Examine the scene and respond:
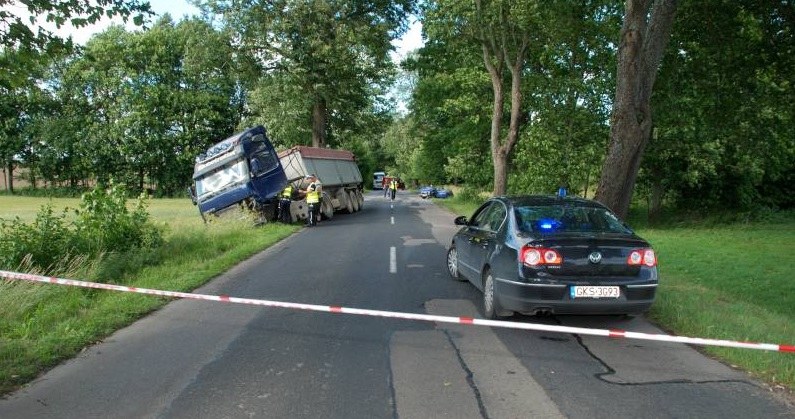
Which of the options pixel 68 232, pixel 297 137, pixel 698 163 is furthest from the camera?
pixel 297 137

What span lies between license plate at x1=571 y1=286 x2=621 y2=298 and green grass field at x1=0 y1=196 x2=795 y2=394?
980mm

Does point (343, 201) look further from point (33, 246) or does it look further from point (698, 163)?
point (33, 246)

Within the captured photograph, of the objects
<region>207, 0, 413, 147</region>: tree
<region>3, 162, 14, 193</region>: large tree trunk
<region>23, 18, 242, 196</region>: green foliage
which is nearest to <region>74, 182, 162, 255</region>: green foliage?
<region>207, 0, 413, 147</region>: tree

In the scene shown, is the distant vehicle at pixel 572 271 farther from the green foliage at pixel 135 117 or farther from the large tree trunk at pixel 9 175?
the large tree trunk at pixel 9 175

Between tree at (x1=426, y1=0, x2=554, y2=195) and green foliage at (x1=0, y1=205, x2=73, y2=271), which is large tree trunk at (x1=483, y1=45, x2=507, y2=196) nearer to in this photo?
tree at (x1=426, y1=0, x2=554, y2=195)

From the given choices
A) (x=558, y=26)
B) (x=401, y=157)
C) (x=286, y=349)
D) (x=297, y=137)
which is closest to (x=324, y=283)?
(x=286, y=349)

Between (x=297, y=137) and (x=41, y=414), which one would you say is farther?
(x=297, y=137)

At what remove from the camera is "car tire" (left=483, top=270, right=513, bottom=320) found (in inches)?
256

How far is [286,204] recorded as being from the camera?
21.1 m

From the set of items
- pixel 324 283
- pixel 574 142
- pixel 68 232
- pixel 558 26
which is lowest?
pixel 324 283

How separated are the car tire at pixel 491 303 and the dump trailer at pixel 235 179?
13.0 metres

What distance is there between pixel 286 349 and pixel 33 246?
621cm

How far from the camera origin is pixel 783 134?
Result: 20.1 m

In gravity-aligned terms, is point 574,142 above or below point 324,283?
above
